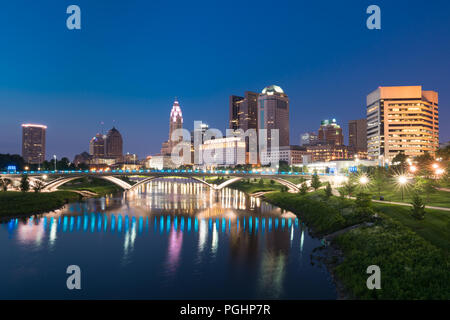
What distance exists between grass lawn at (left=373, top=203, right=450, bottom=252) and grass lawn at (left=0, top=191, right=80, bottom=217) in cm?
6074

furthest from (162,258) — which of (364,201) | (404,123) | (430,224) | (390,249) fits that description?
(404,123)

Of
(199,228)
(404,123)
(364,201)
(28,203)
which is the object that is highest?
(404,123)

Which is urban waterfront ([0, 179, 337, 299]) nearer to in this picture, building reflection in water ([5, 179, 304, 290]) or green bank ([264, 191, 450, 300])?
building reflection in water ([5, 179, 304, 290])

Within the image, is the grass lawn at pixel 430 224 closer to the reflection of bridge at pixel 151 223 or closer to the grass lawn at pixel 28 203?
the reflection of bridge at pixel 151 223

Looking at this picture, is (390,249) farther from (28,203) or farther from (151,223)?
(28,203)

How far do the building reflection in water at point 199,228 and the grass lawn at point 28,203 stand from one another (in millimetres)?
3771

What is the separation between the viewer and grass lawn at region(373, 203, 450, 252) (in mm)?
25234

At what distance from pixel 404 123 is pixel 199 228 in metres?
150

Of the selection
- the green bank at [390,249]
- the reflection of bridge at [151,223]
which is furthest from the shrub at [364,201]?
the reflection of bridge at [151,223]

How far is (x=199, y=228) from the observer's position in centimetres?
4600

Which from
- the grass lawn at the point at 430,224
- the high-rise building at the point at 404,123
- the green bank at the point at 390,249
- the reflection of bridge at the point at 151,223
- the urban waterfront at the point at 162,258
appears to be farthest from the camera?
the high-rise building at the point at 404,123

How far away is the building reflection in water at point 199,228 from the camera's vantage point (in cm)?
3006
